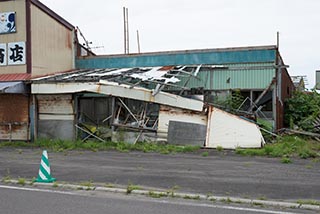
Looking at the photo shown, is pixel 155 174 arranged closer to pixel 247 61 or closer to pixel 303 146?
pixel 303 146

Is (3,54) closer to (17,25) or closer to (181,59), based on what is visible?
(17,25)

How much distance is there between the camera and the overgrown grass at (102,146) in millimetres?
14758

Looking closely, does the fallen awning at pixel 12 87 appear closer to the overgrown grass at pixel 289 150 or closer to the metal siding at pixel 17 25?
the metal siding at pixel 17 25

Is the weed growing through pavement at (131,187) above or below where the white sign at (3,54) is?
below

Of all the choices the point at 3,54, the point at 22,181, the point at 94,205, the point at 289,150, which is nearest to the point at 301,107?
the point at 289,150

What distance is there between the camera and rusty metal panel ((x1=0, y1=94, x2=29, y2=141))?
730 inches

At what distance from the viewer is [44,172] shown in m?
9.16

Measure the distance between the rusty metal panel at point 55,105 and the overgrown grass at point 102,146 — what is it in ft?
4.52

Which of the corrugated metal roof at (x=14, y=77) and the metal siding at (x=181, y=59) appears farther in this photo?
the corrugated metal roof at (x=14, y=77)

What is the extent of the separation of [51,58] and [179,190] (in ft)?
47.1

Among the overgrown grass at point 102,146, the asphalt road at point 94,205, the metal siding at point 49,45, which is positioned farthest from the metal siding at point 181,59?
the asphalt road at point 94,205

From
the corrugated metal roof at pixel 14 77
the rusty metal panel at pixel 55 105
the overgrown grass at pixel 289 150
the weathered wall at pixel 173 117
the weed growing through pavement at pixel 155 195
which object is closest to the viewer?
the weed growing through pavement at pixel 155 195

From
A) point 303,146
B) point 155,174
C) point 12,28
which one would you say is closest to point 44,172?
point 155,174

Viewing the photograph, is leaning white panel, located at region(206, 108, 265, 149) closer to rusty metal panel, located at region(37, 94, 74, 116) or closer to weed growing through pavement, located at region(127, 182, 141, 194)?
rusty metal panel, located at region(37, 94, 74, 116)
